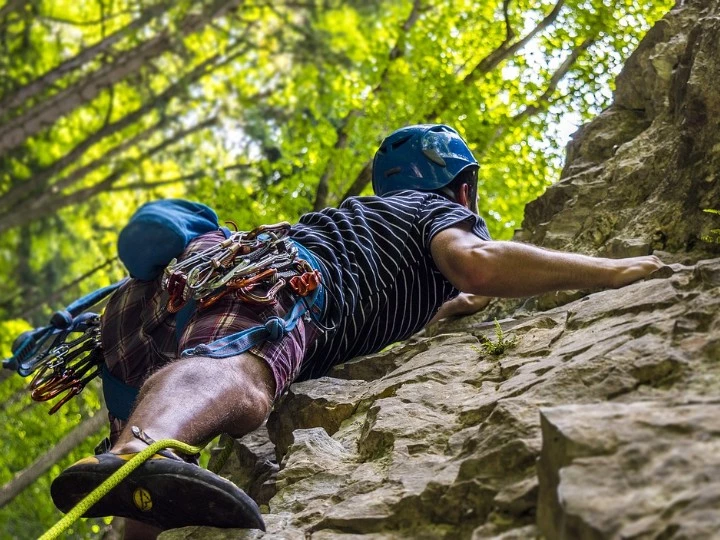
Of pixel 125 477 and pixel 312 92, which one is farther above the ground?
pixel 312 92

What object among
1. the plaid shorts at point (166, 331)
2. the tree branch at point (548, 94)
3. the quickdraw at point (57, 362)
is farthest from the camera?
the tree branch at point (548, 94)

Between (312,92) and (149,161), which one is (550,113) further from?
(149,161)

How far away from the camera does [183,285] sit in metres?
3.44

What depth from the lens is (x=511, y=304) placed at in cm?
509

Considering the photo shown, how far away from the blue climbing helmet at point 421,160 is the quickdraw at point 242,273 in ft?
4.57

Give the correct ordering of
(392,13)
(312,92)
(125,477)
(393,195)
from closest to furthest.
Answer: (125,477) < (393,195) < (312,92) < (392,13)

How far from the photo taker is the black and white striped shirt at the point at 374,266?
3.84 m

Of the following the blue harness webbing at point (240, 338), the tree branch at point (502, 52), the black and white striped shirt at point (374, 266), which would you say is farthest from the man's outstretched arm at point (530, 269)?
the tree branch at point (502, 52)

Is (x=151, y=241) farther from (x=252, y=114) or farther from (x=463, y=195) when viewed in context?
(x=252, y=114)

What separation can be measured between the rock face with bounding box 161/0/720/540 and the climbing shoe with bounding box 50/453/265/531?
18 centimetres

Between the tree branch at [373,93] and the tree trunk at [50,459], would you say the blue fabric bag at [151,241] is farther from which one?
the tree branch at [373,93]

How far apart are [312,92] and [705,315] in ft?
38.0

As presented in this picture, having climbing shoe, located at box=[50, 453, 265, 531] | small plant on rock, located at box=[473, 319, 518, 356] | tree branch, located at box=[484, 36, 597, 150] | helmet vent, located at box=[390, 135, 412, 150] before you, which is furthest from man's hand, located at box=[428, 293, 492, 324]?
tree branch, located at box=[484, 36, 597, 150]

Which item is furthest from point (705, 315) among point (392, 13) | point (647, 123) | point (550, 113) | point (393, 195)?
point (392, 13)
